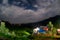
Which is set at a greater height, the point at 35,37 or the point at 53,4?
the point at 53,4

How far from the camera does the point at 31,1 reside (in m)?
2.21

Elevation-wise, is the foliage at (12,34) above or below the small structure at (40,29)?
below

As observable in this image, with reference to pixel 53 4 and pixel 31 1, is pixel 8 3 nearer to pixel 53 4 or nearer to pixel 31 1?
pixel 31 1

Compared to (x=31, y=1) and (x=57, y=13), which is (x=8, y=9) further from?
(x=57, y=13)

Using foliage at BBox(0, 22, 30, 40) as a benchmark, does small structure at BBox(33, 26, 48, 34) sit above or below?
above

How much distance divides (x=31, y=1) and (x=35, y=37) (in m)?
0.41

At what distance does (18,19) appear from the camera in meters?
2.17

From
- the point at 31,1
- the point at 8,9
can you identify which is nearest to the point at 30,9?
the point at 31,1

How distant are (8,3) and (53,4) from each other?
19.8 inches

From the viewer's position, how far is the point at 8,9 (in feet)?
7.19

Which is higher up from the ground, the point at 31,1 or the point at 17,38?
the point at 31,1

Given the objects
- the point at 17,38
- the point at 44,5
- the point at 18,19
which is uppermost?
the point at 44,5

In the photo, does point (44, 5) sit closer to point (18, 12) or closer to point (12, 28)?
point (18, 12)

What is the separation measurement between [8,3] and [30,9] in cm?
26
